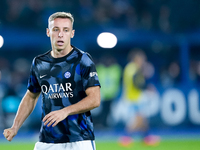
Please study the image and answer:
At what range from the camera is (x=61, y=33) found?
4.21 m

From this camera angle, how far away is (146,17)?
16766 millimetres

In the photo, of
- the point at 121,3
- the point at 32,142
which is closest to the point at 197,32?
the point at 121,3

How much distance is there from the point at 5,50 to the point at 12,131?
510 inches

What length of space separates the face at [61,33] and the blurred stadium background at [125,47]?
19.2 feet

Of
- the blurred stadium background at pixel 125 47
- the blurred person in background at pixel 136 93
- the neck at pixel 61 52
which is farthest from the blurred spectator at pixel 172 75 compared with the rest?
the neck at pixel 61 52

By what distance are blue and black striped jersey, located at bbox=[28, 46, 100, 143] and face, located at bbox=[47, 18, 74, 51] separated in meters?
0.11

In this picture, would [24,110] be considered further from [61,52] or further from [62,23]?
[62,23]

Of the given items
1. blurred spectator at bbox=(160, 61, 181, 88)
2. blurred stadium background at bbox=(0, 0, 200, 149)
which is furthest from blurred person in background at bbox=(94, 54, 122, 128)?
blurred spectator at bbox=(160, 61, 181, 88)

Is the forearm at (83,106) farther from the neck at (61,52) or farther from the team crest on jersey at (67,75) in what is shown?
the neck at (61,52)

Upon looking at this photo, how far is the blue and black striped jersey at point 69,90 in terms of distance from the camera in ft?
13.8

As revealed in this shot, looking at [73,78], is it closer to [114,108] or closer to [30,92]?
[30,92]

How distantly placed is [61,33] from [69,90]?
541 millimetres

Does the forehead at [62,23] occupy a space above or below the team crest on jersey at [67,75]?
above

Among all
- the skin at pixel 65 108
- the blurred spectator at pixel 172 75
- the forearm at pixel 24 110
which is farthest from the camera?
the blurred spectator at pixel 172 75
